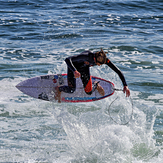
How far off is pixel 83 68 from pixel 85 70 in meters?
0.14

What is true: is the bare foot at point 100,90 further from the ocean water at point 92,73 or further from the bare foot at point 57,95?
the bare foot at point 57,95

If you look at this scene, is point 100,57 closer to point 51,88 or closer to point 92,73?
point 51,88

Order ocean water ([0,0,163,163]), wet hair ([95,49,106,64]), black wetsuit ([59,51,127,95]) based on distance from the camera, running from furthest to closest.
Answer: ocean water ([0,0,163,163])
black wetsuit ([59,51,127,95])
wet hair ([95,49,106,64])

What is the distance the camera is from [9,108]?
33.4ft

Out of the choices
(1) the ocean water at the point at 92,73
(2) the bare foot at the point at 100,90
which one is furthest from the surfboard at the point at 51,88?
(1) the ocean water at the point at 92,73

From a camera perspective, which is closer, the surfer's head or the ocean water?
the surfer's head

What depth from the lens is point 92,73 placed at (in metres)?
11.5

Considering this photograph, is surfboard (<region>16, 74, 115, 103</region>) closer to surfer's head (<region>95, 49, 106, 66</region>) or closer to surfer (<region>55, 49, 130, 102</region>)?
surfer (<region>55, 49, 130, 102</region>)

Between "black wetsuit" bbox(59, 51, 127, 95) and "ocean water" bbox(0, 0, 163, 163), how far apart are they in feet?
3.19

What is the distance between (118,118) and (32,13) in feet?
69.9

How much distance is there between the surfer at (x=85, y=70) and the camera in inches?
289

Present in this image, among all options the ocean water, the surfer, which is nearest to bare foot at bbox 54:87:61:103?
the surfer

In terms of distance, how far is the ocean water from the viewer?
7711 millimetres

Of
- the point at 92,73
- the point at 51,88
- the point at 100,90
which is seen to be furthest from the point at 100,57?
the point at 92,73
